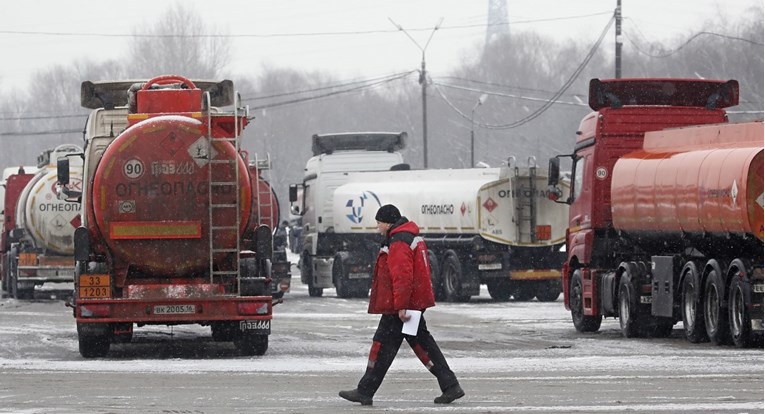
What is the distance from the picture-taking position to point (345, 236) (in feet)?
135

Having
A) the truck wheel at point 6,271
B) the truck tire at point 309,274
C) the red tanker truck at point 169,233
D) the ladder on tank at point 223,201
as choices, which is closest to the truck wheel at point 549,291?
the truck tire at point 309,274

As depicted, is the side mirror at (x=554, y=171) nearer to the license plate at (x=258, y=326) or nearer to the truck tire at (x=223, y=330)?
the truck tire at (x=223, y=330)

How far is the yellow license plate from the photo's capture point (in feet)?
65.6

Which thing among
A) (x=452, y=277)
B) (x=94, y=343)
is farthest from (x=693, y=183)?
(x=452, y=277)

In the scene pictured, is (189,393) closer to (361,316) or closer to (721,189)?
(721,189)

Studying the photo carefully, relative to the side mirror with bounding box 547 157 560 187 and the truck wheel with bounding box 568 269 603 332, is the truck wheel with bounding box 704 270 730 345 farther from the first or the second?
the side mirror with bounding box 547 157 560 187

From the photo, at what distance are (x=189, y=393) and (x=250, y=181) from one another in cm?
567

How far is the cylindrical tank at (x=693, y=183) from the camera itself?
63.4ft

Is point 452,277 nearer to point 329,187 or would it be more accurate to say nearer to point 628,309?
point 329,187

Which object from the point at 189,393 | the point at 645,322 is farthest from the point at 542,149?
the point at 189,393

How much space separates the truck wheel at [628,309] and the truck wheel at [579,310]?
1.11 m

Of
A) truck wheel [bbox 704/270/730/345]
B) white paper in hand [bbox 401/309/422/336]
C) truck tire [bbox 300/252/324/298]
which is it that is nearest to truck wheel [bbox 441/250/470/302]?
truck tire [bbox 300/252/324/298]

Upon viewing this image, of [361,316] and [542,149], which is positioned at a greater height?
[542,149]

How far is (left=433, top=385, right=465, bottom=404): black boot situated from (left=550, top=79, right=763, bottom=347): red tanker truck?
621cm
